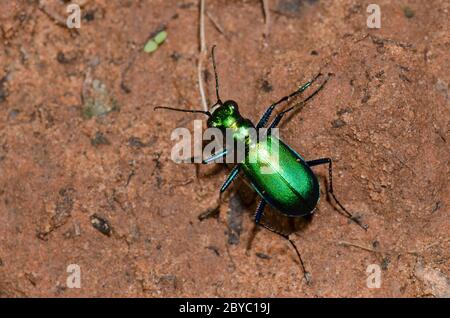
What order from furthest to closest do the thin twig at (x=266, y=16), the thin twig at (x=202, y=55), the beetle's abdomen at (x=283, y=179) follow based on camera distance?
the thin twig at (x=266, y=16), the thin twig at (x=202, y=55), the beetle's abdomen at (x=283, y=179)

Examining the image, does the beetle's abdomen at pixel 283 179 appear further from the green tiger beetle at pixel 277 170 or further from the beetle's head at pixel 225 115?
the beetle's head at pixel 225 115

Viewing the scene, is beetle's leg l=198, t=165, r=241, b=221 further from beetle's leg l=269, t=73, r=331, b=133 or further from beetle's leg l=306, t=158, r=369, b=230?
beetle's leg l=306, t=158, r=369, b=230

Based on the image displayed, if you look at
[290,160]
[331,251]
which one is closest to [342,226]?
[331,251]

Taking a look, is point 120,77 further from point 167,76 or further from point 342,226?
point 342,226

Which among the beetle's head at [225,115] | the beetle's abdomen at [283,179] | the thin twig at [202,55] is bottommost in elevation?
the beetle's abdomen at [283,179]

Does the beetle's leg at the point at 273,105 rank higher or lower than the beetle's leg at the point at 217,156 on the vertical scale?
higher

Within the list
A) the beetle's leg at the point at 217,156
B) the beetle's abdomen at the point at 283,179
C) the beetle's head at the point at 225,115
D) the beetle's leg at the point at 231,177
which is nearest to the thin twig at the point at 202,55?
the beetle's head at the point at 225,115

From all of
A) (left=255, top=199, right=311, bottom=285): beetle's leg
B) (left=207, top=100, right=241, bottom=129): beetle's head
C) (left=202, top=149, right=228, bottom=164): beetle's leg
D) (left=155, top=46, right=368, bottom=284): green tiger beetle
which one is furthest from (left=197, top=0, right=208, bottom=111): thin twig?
(left=255, top=199, right=311, bottom=285): beetle's leg
